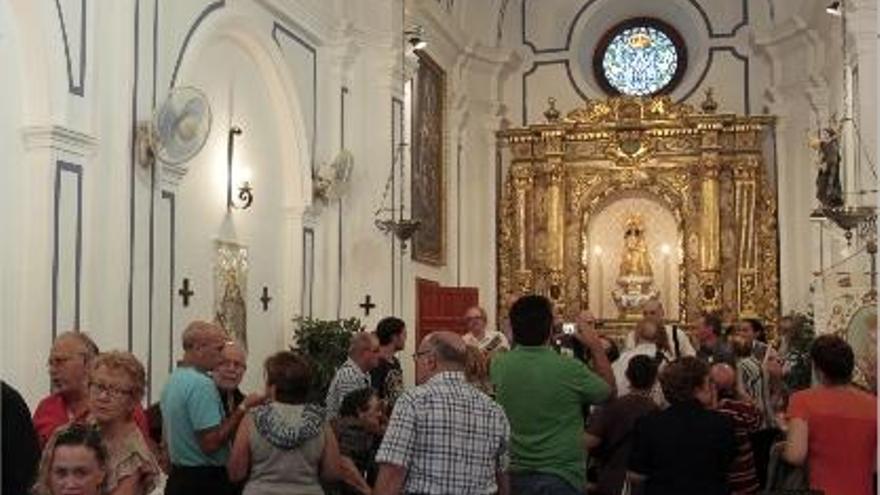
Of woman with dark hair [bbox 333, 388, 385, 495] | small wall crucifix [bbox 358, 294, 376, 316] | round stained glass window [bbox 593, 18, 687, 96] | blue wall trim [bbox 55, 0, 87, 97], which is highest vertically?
round stained glass window [bbox 593, 18, 687, 96]

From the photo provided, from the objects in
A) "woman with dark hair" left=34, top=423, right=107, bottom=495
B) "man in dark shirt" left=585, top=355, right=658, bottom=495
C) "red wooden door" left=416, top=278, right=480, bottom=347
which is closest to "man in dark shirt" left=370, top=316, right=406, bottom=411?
"man in dark shirt" left=585, top=355, right=658, bottom=495

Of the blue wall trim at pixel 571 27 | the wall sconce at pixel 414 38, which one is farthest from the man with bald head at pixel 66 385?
the blue wall trim at pixel 571 27

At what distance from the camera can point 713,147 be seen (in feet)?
58.8

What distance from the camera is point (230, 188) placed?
36.5 feet

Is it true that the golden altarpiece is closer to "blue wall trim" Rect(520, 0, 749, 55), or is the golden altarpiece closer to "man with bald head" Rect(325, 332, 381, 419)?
"blue wall trim" Rect(520, 0, 749, 55)

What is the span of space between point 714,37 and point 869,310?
33.6 ft

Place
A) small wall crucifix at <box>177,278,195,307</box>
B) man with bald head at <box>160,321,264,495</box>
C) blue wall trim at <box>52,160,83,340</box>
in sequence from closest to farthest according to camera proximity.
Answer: man with bald head at <box>160,321,264,495</box>
blue wall trim at <box>52,160,83,340</box>
small wall crucifix at <box>177,278,195,307</box>

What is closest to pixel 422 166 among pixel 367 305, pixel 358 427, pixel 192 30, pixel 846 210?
pixel 367 305

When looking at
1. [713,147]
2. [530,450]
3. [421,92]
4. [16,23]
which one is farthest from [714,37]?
[530,450]

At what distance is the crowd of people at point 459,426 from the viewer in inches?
173

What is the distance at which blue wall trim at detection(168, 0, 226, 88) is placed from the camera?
991 cm

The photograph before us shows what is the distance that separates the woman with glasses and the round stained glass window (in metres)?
16.0

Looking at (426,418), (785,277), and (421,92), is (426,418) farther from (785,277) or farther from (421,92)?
(785,277)

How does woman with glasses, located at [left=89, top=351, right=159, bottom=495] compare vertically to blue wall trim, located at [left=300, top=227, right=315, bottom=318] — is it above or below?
below
